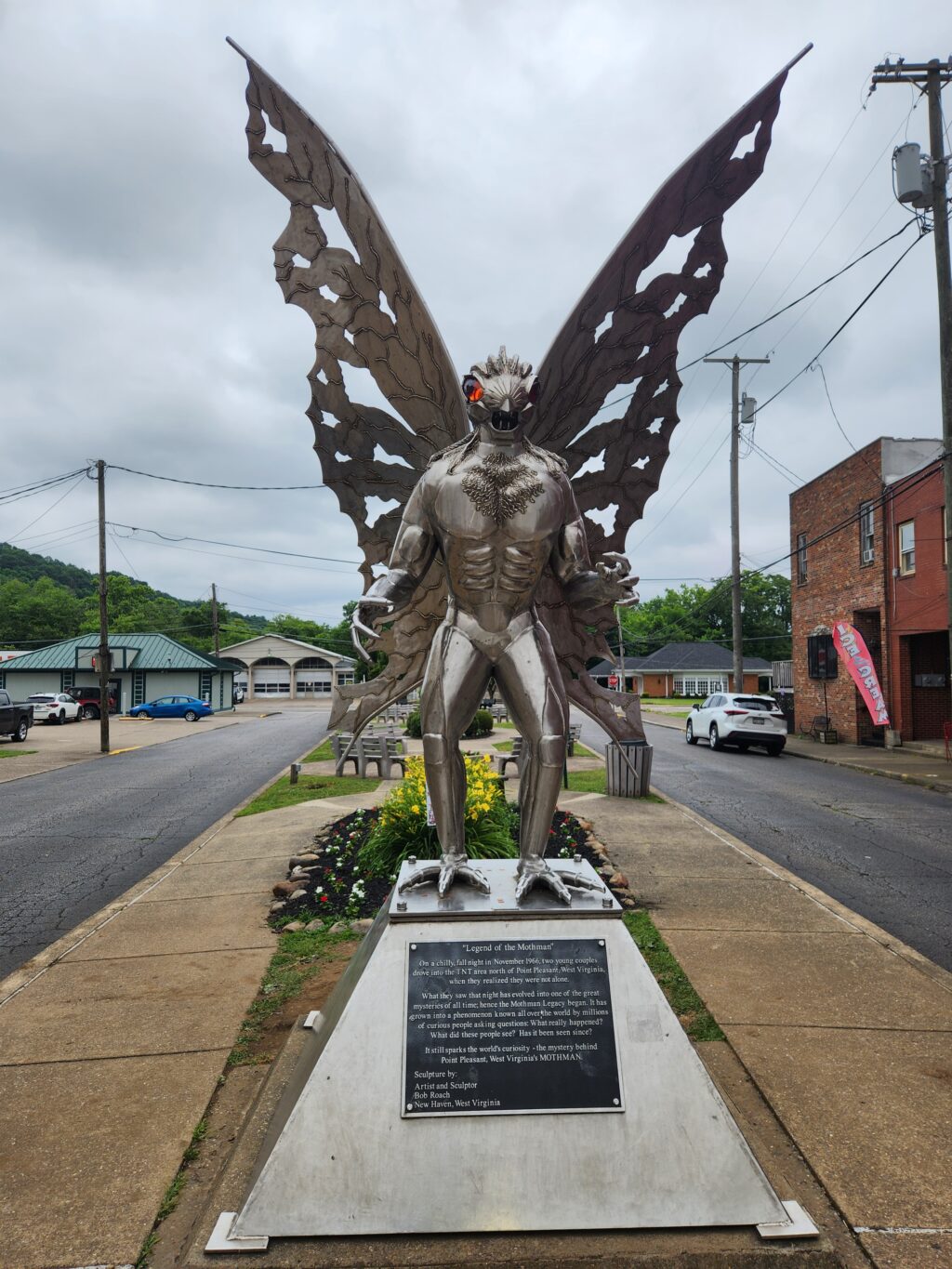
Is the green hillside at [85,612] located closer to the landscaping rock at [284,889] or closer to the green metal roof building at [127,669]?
the green metal roof building at [127,669]

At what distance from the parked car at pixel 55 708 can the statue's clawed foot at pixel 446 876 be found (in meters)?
32.1

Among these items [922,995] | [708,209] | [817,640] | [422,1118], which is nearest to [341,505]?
[708,209]

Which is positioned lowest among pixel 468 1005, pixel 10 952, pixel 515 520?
pixel 10 952

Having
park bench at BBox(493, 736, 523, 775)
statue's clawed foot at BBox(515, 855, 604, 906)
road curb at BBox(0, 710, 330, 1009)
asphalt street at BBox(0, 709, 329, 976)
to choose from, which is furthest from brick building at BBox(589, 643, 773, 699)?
statue's clawed foot at BBox(515, 855, 604, 906)

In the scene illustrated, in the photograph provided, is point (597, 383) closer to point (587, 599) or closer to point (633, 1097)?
point (587, 599)

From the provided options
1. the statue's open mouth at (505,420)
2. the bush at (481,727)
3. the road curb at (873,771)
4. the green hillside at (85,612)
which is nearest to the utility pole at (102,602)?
the bush at (481,727)

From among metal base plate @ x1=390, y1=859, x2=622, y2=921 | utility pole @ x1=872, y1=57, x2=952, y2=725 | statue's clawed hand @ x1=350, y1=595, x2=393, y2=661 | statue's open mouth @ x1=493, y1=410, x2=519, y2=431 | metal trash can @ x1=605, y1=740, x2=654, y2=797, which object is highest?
utility pole @ x1=872, y1=57, x2=952, y2=725

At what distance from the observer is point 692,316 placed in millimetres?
4238

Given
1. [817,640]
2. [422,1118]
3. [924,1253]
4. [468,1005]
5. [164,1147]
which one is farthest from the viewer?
[817,640]

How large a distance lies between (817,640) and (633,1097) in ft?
67.1

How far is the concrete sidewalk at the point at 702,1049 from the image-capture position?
8.53 feet

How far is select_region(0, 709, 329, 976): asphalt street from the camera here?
6461 mm

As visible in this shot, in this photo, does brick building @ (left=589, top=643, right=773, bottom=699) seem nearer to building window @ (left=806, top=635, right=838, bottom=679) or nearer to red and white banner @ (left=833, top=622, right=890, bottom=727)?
building window @ (left=806, top=635, right=838, bottom=679)

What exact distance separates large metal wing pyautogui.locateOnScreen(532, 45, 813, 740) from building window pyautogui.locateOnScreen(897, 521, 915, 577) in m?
16.0
